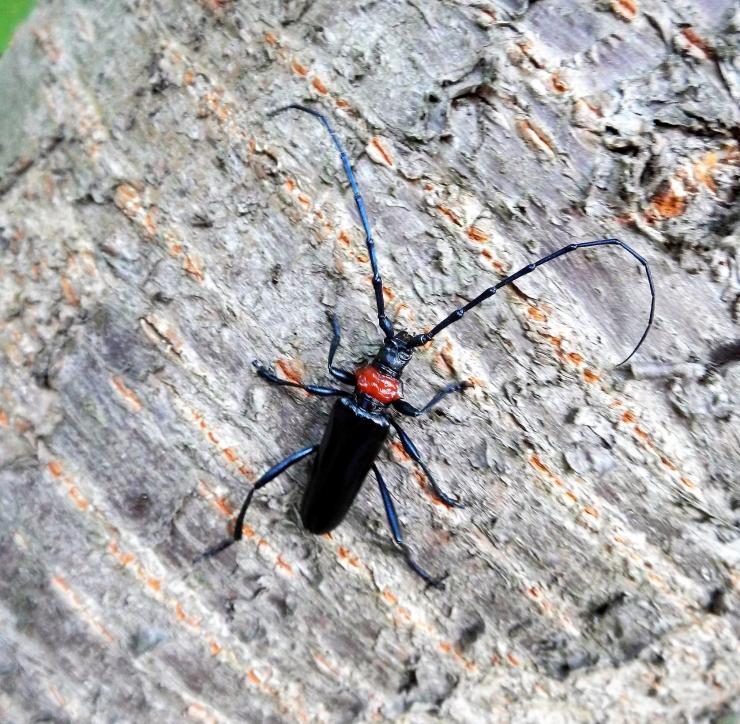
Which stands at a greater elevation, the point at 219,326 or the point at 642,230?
the point at 219,326

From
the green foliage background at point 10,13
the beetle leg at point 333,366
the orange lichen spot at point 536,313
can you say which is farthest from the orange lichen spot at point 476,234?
the green foliage background at point 10,13

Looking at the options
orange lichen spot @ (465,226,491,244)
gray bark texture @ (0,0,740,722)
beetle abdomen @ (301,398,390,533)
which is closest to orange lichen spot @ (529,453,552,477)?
gray bark texture @ (0,0,740,722)

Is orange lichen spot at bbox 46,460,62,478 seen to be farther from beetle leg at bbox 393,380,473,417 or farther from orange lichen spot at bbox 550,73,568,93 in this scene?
orange lichen spot at bbox 550,73,568,93

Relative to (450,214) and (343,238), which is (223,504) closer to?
(343,238)

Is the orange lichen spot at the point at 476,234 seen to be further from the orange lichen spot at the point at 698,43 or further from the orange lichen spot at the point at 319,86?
the orange lichen spot at the point at 698,43

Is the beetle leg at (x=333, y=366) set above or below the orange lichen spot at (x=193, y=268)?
below

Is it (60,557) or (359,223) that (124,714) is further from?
(359,223)

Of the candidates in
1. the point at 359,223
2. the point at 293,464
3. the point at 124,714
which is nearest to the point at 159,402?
the point at 293,464
